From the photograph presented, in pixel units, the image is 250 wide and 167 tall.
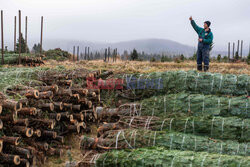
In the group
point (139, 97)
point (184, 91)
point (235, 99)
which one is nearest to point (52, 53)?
point (139, 97)

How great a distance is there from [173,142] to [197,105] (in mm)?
1971

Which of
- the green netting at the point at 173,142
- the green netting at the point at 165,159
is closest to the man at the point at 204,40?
the green netting at the point at 173,142

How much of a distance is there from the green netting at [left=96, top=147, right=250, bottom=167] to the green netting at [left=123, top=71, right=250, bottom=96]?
11.1 ft

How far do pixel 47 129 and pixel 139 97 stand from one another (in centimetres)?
344

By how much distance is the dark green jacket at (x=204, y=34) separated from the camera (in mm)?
8875

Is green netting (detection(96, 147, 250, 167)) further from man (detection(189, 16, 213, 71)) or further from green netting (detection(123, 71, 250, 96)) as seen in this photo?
man (detection(189, 16, 213, 71))

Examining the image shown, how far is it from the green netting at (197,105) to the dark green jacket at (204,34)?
8.94ft

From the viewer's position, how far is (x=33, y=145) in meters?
5.54

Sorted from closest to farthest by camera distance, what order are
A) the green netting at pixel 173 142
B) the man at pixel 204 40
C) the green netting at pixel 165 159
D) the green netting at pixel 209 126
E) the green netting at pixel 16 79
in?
the green netting at pixel 165 159 < the green netting at pixel 173 142 < the green netting at pixel 209 126 < the green netting at pixel 16 79 < the man at pixel 204 40

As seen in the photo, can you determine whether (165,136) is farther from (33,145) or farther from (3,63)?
(3,63)

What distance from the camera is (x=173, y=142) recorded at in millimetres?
5285

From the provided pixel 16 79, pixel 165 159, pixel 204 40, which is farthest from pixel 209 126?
pixel 16 79

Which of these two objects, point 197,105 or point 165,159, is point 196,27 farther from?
point 165,159

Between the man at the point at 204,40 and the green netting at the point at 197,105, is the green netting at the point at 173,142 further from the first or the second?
the man at the point at 204,40
